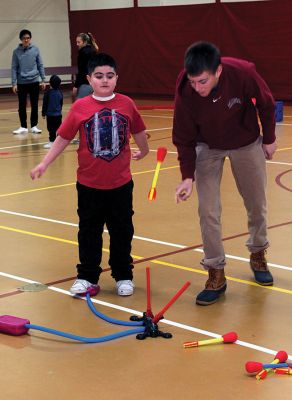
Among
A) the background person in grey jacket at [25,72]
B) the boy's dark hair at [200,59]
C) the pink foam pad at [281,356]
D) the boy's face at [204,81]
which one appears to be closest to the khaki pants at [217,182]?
the boy's face at [204,81]

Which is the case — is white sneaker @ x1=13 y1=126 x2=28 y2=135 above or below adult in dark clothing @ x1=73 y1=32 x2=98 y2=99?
below

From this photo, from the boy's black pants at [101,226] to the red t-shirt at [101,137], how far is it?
64 millimetres

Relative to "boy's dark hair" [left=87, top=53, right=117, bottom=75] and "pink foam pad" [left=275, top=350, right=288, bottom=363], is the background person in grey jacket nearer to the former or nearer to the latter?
"boy's dark hair" [left=87, top=53, right=117, bottom=75]

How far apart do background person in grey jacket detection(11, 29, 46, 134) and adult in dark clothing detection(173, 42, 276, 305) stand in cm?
867

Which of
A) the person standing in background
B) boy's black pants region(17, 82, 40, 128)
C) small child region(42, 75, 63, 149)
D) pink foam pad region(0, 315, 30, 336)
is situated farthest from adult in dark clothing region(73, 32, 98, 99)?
pink foam pad region(0, 315, 30, 336)

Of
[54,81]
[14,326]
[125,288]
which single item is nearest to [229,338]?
[125,288]

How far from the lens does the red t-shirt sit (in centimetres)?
454

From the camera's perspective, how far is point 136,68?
20.2 metres

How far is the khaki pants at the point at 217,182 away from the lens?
447cm

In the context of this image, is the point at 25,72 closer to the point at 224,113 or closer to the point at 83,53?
the point at 83,53

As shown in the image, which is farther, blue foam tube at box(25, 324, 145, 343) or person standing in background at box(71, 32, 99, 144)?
person standing in background at box(71, 32, 99, 144)

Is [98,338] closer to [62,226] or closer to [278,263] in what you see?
[278,263]

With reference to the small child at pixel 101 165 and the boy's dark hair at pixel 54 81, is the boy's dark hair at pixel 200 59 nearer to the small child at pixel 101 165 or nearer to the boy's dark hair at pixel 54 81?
the small child at pixel 101 165

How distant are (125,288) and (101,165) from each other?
2.45 feet
